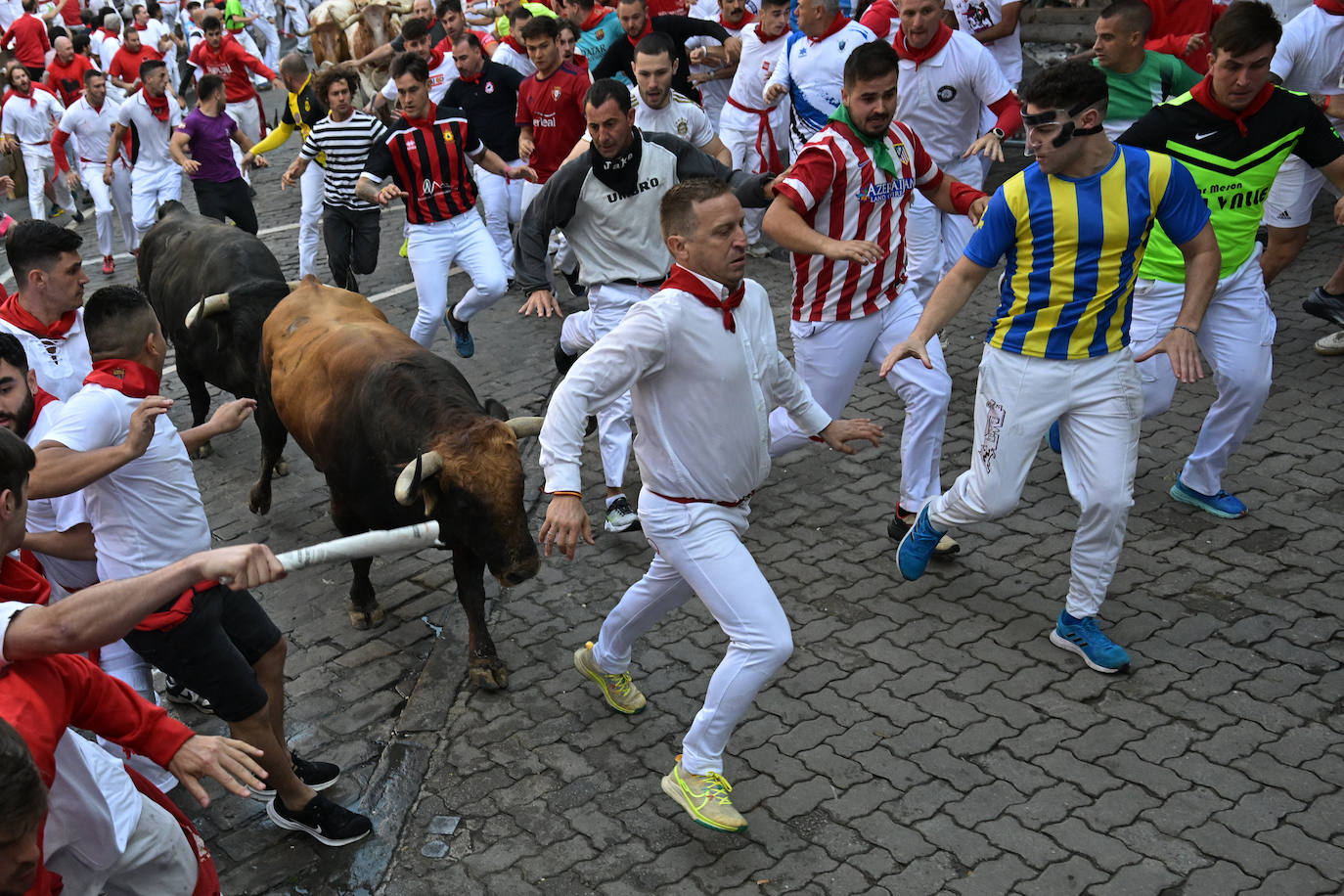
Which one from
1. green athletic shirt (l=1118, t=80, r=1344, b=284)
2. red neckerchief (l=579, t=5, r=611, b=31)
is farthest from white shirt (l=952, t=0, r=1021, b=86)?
green athletic shirt (l=1118, t=80, r=1344, b=284)

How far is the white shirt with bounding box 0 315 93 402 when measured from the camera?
5.58 m

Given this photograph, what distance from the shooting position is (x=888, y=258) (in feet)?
20.1

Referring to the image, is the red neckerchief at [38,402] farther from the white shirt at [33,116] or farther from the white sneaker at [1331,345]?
the white shirt at [33,116]

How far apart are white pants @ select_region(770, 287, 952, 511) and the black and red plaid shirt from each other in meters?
3.84

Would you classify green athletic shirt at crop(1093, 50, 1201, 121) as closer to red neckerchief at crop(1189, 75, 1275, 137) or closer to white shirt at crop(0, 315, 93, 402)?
red neckerchief at crop(1189, 75, 1275, 137)

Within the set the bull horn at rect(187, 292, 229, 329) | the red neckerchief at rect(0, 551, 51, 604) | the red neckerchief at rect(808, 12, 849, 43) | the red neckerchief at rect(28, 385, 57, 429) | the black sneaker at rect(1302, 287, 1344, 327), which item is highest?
the red neckerchief at rect(808, 12, 849, 43)

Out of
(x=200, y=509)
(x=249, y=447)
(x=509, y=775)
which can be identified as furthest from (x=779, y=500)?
(x=249, y=447)

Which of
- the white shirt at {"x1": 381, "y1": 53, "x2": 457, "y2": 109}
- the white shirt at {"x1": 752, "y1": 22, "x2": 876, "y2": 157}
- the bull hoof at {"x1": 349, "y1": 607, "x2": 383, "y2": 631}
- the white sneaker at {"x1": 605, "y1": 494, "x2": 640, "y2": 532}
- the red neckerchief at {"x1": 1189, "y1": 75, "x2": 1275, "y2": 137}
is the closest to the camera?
the red neckerchief at {"x1": 1189, "y1": 75, "x2": 1275, "y2": 137}

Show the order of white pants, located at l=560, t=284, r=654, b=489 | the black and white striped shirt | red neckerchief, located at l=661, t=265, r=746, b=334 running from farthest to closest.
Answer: the black and white striped shirt, white pants, located at l=560, t=284, r=654, b=489, red neckerchief, located at l=661, t=265, r=746, b=334

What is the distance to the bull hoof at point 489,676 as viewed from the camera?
5.62 m

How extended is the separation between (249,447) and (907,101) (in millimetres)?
5304

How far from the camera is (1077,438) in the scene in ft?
17.3

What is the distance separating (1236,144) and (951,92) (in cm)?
244

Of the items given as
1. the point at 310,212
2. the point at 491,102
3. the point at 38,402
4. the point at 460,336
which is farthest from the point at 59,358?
the point at 310,212
